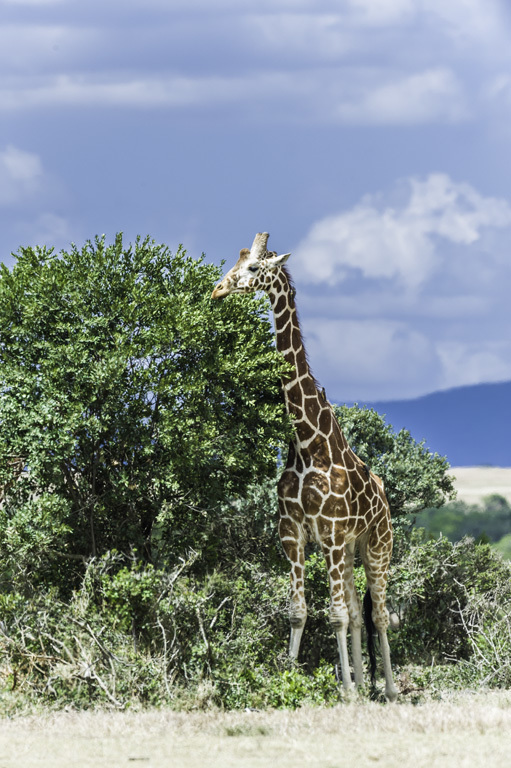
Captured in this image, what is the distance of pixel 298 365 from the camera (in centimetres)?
1462

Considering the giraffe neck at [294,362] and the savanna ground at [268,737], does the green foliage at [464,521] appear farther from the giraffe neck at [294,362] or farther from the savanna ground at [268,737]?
the savanna ground at [268,737]

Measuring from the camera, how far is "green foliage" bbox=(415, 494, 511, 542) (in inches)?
2153

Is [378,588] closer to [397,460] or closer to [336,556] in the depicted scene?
[336,556]

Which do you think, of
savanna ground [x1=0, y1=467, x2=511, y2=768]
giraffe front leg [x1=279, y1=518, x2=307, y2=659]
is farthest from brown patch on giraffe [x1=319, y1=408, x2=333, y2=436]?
savanna ground [x1=0, y1=467, x2=511, y2=768]

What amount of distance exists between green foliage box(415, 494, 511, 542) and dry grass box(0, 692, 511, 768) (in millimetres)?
42003

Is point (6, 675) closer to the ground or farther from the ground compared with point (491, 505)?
closer to the ground

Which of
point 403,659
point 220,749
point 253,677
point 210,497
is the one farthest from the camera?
point 403,659

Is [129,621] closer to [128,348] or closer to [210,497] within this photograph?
[210,497]

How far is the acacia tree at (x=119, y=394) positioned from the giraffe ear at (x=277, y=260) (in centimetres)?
132

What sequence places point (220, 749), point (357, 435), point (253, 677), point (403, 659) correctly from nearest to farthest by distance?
point (220, 749), point (253, 677), point (403, 659), point (357, 435)

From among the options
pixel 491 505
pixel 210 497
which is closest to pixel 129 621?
pixel 210 497

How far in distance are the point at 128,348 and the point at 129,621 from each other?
3.91 metres

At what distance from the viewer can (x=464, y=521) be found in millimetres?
57156

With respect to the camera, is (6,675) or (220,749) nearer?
(220,749)
